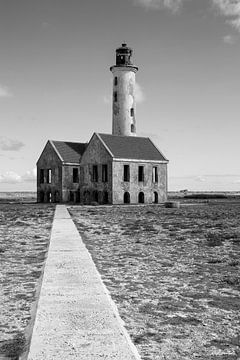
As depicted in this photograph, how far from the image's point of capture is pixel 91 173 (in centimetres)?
4541

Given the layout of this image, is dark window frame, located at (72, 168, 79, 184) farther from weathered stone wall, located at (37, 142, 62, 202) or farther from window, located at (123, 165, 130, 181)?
window, located at (123, 165, 130, 181)

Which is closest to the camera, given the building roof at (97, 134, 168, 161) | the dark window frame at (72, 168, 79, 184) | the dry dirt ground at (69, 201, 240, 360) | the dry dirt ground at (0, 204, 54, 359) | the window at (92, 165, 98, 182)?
the dry dirt ground at (69, 201, 240, 360)

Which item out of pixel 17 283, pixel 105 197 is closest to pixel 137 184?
pixel 105 197

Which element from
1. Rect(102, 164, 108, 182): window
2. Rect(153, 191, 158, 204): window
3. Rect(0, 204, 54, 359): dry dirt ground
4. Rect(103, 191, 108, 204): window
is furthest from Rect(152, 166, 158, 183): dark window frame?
Rect(0, 204, 54, 359): dry dirt ground

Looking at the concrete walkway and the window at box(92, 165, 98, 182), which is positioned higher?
the window at box(92, 165, 98, 182)

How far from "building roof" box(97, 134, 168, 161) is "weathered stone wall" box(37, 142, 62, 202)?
7.18 m

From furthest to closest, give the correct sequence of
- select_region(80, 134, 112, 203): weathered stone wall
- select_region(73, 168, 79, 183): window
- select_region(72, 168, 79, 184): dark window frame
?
1. select_region(73, 168, 79, 183): window
2. select_region(72, 168, 79, 184): dark window frame
3. select_region(80, 134, 112, 203): weathered stone wall

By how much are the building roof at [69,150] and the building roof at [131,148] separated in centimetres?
610

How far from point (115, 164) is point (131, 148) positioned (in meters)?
3.65

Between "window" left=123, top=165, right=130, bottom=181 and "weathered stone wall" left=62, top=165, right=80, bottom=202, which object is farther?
"weathered stone wall" left=62, top=165, right=80, bottom=202

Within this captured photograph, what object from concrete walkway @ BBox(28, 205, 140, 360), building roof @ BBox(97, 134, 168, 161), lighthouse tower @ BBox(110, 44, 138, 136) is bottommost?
concrete walkway @ BBox(28, 205, 140, 360)

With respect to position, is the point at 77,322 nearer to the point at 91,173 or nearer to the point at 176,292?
the point at 176,292

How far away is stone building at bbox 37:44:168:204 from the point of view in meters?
43.5

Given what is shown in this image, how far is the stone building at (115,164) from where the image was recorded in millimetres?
43500
